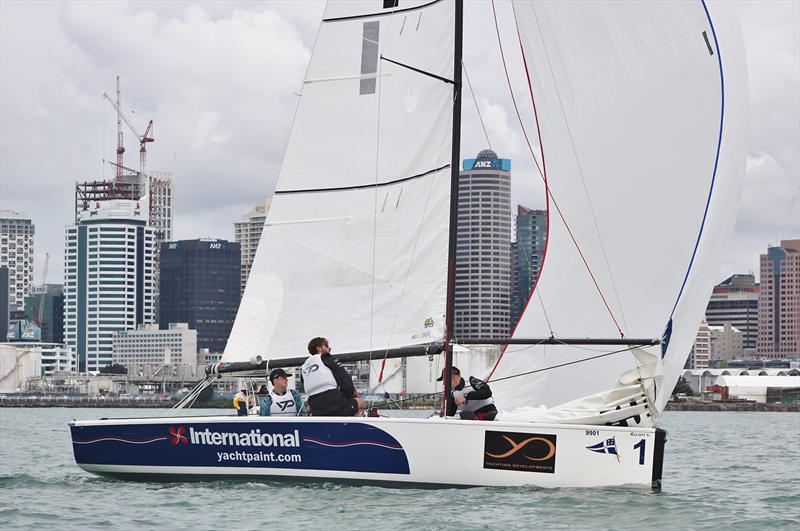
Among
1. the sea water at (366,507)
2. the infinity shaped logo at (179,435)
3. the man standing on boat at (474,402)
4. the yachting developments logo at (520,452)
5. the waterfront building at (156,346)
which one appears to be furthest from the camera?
the waterfront building at (156,346)

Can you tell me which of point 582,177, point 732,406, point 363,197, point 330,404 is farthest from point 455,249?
point 732,406

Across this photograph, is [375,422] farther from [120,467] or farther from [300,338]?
[120,467]

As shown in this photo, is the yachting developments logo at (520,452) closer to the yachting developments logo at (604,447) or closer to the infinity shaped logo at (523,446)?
the infinity shaped logo at (523,446)

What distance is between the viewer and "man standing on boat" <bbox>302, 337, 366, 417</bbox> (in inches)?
548

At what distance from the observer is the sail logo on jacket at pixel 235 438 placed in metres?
13.7

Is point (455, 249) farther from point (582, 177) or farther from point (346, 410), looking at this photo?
point (346, 410)

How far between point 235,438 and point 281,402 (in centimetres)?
73

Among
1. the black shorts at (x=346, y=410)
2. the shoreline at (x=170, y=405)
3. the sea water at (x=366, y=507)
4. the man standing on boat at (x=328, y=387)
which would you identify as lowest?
the shoreline at (x=170, y=405)

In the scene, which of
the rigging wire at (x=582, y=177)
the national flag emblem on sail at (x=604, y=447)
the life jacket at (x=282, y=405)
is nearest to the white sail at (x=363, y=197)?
the life jacket at (x=282, y=405)

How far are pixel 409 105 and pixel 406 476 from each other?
443cm

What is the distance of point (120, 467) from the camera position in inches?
579

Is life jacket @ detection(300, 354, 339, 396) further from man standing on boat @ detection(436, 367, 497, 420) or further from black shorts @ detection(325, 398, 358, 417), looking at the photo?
man standing on boat @ detection(436, 367, 497, 420)

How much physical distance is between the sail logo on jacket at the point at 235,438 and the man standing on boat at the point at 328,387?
17.5 inches

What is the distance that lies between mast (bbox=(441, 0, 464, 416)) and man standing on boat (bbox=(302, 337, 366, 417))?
3.51ft
